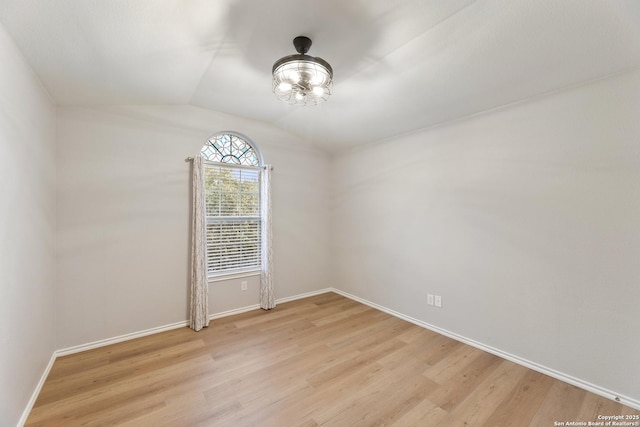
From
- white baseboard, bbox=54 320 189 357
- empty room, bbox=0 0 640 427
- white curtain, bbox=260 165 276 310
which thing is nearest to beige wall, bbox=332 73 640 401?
empty room, bbox=0 0 640 427

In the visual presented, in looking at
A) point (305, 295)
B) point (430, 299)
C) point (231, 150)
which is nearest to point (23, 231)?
point (231, 150)

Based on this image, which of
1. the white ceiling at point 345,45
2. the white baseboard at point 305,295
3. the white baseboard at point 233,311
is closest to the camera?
the white ceiling at point 345,45

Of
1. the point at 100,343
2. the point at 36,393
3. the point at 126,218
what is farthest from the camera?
the point at 126,218

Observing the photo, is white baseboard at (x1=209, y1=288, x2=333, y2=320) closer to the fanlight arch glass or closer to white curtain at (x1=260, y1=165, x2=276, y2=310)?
white curtain at (x1=260, y1=165, x2=276, y2=310)

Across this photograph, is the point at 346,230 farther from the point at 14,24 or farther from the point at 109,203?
the point at 14,24

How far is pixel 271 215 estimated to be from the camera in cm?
381

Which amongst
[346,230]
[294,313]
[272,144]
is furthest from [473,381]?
[272,144]

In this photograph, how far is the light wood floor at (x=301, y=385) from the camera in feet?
5.90

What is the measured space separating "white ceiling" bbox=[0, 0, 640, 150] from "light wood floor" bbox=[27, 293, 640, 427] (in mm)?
2464

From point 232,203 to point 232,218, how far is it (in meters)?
0.21

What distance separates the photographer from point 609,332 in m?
2.00

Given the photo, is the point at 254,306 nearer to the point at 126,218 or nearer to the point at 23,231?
the point at 126,218

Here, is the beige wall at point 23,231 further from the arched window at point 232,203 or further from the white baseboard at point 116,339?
the arched window at point 232,203

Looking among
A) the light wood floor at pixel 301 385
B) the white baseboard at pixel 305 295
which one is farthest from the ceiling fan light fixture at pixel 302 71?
the white baseboard at pixel 305 295
